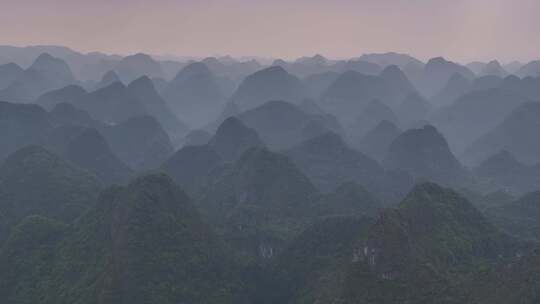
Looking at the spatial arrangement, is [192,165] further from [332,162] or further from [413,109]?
[413,109]

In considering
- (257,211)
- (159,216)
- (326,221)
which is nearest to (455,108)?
(257,211)

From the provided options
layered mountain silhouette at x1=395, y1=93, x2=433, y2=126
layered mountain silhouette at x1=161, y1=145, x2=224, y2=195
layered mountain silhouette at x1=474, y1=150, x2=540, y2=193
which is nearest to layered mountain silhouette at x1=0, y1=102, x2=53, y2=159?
layered mountain silhouette at x1=161, y1=145, x2=224, y2=195

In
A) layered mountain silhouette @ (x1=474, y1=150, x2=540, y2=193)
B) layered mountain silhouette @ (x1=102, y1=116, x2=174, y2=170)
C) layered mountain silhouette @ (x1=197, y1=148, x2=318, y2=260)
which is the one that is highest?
layered mountain silhouette @ (x1=197, y1=148, x2=318, y2=260)

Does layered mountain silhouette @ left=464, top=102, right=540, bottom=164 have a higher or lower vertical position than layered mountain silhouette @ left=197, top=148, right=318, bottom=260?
lower

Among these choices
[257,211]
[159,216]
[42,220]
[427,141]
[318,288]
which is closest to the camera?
[318,288]

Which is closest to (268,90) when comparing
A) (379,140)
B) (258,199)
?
(379,140)

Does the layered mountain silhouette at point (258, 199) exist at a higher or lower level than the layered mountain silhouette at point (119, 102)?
higher

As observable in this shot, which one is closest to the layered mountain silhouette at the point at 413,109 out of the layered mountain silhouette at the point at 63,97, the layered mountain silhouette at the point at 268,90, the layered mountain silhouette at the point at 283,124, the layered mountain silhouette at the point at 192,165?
the layered mountain silhouette at the point at 268,90

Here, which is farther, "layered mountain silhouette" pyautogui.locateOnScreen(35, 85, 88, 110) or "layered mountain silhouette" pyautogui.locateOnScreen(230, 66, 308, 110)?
"layered mountain silhouette" pyautogui.locateOnScreen(230, 66, 308, 110)

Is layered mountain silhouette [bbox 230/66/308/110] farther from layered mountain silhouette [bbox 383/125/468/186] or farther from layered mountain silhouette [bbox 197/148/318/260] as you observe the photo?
layered mountain silhouette [bbox 197/148/318/260]

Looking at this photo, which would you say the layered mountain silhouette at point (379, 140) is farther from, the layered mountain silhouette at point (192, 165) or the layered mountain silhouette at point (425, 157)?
the layered mountain silhouette at point (192, 165)

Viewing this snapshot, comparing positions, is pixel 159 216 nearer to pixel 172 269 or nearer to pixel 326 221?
pixel 172 269
